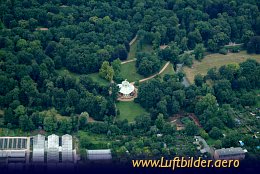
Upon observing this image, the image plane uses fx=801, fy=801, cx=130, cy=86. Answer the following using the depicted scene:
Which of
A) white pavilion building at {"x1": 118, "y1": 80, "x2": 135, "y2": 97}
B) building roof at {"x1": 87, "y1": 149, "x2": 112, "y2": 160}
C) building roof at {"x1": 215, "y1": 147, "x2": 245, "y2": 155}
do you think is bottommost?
building roof at {"x1": 87, "y1": 149, "x2": 112, "y2": 160}

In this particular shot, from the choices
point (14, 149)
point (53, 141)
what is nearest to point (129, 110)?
point (53, 141)

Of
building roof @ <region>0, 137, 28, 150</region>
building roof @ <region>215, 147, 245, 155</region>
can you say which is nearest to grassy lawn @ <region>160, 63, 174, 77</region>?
building roof @ <region>215, 147, 245, 155</region>

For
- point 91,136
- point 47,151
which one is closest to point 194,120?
point 91,136

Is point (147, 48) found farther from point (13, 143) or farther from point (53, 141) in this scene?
point (13, 143)

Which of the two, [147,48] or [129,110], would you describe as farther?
[147,48]

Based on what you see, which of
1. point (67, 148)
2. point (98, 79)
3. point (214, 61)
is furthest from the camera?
point (214, 61)

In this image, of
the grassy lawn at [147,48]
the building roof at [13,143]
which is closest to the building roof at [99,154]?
the building roof at [13,143]

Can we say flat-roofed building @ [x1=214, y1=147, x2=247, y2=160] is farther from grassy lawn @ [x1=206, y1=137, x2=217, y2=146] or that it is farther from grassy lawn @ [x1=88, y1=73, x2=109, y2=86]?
grassy lawn @ [x1=88, y1=73, x2=109, y2=86]
